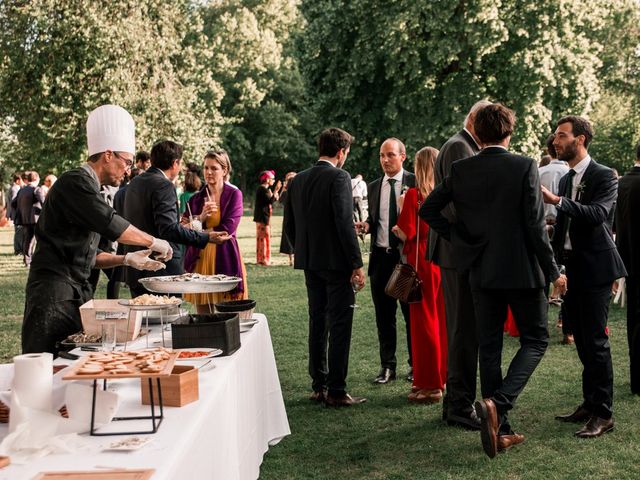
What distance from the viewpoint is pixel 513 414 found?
17.9 feet

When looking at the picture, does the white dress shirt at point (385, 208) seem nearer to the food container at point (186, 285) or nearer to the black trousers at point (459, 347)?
the black trousers at point (459, 347)

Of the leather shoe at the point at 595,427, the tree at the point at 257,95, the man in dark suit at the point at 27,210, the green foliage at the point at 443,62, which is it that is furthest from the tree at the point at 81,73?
the leather shoe at the point at 595,427

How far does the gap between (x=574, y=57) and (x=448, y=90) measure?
12.9 ft

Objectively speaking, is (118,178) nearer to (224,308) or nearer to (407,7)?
(224,308)

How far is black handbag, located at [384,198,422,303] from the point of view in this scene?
18.8 feet

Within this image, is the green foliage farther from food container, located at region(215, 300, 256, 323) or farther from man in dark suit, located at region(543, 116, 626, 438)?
food container, located at region(215, 300, 256, 323)

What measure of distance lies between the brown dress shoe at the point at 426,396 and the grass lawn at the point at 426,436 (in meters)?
0.08

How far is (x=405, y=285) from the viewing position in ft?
18.8

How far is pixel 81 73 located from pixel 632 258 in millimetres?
23999

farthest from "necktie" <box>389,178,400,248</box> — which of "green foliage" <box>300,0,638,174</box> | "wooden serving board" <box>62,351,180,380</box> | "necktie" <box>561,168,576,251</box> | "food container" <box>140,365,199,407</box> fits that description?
"green foliage" <box>300,0,638,174</box>

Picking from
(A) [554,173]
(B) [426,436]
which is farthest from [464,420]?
(A) [554,173]

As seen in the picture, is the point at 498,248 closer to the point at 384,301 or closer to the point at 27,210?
the point at 384,301

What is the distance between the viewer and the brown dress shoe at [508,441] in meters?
4.58

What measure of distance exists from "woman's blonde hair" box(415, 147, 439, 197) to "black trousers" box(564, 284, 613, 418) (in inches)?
52.4
